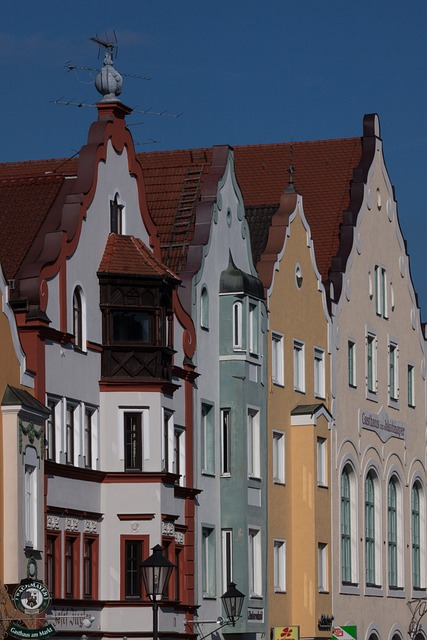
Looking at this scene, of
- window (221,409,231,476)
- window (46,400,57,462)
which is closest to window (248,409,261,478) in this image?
window (221,409,231,476)

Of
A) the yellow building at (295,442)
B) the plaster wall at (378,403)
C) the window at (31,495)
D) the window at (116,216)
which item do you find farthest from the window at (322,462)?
the window at (31,495)

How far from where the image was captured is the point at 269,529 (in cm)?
6456

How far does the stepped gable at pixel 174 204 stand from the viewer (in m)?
→ 61.5

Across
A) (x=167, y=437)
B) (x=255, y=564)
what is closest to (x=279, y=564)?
(x=255, y=564)

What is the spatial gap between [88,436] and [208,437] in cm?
789

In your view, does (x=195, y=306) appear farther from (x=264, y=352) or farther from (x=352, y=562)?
(x=352, y=562)

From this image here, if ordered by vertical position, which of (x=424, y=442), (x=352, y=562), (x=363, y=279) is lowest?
(x=352, y=562)

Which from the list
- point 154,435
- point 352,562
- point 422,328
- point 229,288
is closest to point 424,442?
point 422,328

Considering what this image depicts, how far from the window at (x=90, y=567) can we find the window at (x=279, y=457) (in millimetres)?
13526

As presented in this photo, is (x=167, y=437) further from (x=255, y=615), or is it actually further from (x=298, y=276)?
(x=298, y=276)

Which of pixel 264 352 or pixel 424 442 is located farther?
pixel 424 442

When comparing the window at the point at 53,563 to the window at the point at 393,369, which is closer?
the window at the point at 53,563

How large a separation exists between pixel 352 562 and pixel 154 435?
21106 millimetres

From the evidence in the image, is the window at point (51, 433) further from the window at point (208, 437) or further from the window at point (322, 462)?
the window at point (322, 462)
